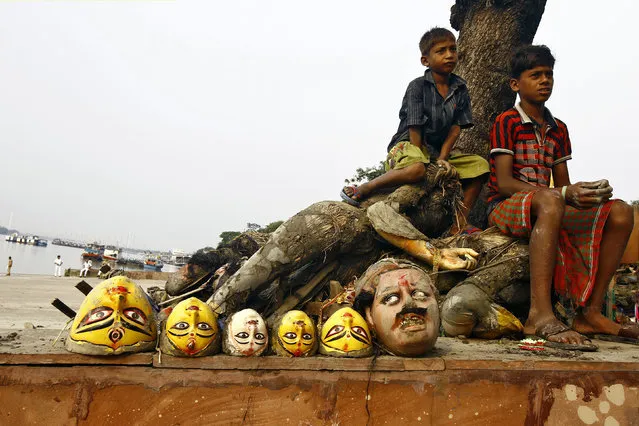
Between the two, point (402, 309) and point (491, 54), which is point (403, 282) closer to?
point (402, 309)

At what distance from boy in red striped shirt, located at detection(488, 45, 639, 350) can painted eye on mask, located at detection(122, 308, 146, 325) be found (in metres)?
2.33

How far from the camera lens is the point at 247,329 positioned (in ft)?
7.13

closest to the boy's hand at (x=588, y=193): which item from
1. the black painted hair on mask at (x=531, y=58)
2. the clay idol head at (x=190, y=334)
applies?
the black painted hair on mask at (x=531, y=58)

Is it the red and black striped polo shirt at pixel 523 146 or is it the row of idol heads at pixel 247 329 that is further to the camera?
the red and black striped polo shirt at pixel 523 146

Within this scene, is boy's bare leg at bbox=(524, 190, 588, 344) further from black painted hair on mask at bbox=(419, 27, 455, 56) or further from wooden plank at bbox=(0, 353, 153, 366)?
wooden plank at bbox=(0, 353, 153, 366)

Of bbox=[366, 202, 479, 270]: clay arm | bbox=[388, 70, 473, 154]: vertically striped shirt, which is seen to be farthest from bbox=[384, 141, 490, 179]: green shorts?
bbox=[366, 202, 479, 270]: clay arm

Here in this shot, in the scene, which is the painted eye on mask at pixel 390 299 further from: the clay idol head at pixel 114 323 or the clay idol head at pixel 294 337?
the clay idol head at pixel 114 323

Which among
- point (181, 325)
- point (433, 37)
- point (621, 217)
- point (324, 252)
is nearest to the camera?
point (181, 325)

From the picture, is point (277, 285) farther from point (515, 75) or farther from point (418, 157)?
point (515, 75)

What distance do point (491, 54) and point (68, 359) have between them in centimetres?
538

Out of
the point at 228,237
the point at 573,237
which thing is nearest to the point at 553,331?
the point at 573,237

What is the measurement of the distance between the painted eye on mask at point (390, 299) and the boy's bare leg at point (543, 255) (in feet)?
3.81

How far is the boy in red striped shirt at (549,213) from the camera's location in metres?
2.98

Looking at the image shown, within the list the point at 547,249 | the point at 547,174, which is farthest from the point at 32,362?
the point at 547,174
